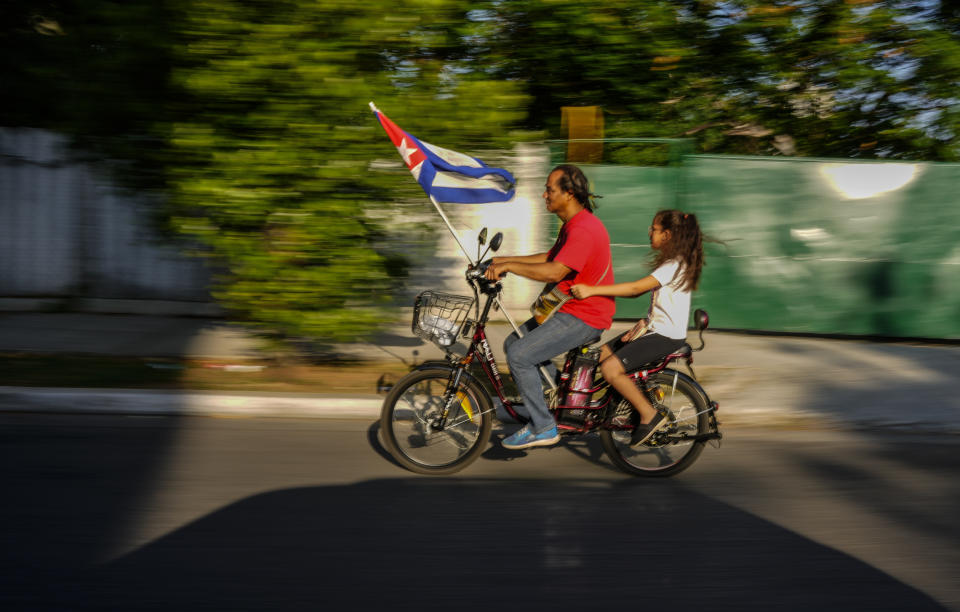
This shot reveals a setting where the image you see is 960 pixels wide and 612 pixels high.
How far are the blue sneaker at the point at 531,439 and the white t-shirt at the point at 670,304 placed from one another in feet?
Result: 2.84

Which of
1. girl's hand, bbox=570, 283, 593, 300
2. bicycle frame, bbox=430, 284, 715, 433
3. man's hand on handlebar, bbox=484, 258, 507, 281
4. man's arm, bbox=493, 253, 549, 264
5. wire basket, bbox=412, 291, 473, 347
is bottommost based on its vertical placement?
bicycle frame, bbox=430, 284, 715, 433

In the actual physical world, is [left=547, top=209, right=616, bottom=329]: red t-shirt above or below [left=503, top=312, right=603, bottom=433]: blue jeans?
above

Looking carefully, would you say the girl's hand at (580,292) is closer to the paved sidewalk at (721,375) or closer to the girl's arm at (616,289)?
the girl's arm at (616,289)

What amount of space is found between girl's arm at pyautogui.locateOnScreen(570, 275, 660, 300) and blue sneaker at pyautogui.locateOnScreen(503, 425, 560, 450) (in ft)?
2.75

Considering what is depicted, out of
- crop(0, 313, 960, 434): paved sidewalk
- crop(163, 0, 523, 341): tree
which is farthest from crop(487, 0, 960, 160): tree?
crop(163, 0, 523, 341): tree

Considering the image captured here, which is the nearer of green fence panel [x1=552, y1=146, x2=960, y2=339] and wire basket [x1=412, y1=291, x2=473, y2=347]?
wire basket [x1=412, y1=291, x2=473, y2=347]

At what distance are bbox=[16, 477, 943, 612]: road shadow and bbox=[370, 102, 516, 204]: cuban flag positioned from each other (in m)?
2.14

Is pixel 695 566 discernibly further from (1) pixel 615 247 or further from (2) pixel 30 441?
(1) pixel 615 247

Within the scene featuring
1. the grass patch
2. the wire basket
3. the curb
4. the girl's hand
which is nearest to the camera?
the girl's hand

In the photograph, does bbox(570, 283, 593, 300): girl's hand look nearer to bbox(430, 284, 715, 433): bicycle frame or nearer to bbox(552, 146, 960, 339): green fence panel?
bbox(430, 284, 715, 433): bicycle frame

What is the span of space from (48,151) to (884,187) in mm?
9693

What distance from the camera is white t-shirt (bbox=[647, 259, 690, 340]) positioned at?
17.6ft

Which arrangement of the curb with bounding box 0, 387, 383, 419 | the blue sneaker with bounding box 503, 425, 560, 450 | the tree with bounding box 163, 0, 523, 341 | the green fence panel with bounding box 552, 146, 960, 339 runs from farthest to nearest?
1. the green fence panel with bounding box 552, 146, 960, 339
2. the curb with bounding box 0, 387, 383, 419
3. the tree with bounding box 163, 0, 523, 341
4. the blue sneaker with bounding box 503, 425, 560, 450

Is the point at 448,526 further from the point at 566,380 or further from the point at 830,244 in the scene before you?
the point at 830,244
